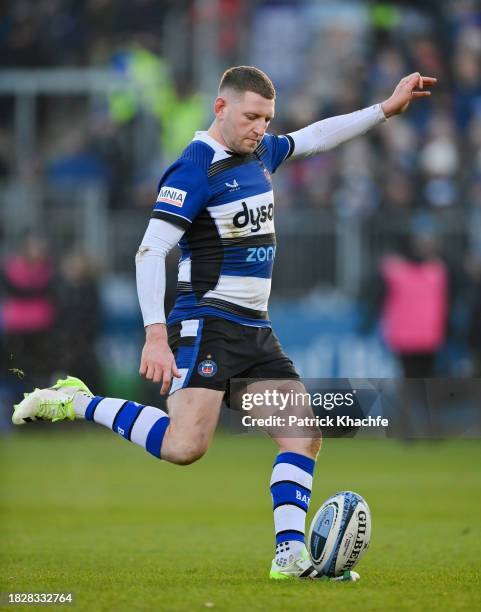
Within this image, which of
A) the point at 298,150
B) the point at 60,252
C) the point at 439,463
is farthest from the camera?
the point at 60,252

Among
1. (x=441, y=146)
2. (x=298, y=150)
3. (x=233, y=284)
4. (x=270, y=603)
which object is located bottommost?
(x=270, y=603)

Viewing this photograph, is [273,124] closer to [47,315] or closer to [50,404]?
[47,315]

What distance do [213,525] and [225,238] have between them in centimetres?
344

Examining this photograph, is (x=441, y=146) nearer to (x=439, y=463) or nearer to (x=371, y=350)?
(x=371, y=350)

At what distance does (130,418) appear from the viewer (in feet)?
22.0

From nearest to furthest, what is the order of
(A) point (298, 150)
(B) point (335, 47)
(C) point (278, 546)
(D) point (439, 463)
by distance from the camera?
1. (C) point (278, 546)
2. (A) point (298, 150)
3. (D) point (439, 463)
4. (B) point (335, 47)

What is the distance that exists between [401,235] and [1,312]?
17.0ft

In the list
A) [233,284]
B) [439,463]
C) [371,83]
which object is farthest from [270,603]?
[371,83]

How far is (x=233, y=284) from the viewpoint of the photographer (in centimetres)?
679

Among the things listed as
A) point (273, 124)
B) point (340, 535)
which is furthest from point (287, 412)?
point (273, 124)

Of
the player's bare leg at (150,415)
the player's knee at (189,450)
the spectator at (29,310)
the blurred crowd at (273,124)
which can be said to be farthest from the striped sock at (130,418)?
the spectator at (29,310)

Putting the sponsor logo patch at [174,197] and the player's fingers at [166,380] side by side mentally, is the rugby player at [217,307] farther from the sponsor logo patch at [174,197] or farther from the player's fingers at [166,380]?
the player's fingers at [166,380]

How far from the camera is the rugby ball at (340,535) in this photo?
6441 mm

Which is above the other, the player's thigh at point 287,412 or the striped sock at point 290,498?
the player's thigh at point 287,412
